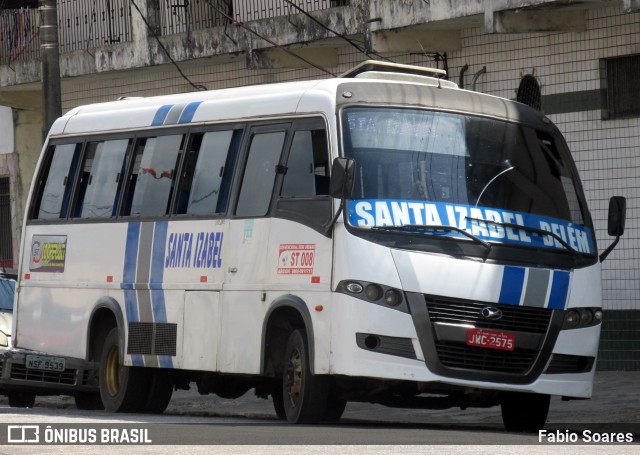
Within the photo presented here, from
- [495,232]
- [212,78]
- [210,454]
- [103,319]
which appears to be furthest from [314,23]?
[210,454]

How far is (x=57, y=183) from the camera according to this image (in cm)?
1820

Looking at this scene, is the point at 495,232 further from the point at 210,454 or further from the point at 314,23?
the point at 314,23

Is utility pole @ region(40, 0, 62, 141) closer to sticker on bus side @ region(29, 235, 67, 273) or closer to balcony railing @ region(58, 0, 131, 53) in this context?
sticker on bus side @ region(29, 235, 67, 273)

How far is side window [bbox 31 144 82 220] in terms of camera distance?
59.0ft

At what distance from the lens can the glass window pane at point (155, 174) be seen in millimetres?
16328

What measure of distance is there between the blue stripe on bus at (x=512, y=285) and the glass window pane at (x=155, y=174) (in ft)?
12.8

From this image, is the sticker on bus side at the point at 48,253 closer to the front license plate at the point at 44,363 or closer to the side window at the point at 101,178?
the side window at the point at 101,178

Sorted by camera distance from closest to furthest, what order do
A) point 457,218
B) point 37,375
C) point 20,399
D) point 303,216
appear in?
point 457,218, point 303,216, point 37,375, point 20,399

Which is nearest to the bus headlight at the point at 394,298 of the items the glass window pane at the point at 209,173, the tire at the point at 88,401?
the glass window pane at the point at 209,173

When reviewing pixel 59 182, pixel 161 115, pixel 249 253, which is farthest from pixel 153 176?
pixel 249 253

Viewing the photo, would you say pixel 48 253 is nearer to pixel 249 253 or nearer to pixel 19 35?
pixel 249 253

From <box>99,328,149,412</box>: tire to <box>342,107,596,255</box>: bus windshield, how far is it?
4148 mm

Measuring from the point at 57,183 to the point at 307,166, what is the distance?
481 cm

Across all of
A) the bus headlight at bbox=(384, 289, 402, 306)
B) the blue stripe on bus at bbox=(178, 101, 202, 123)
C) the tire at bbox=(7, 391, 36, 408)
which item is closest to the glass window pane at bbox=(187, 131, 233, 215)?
the blue stripe on bus at bbox=(178, 101, 202, 123)
